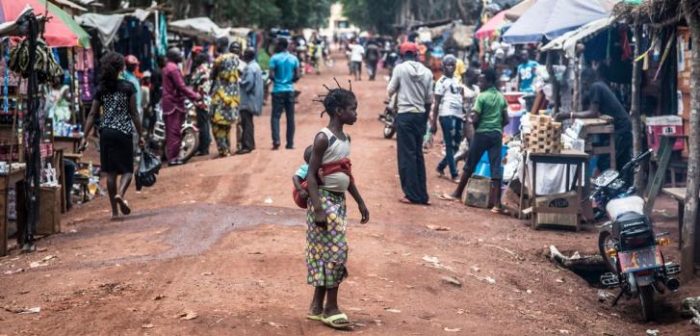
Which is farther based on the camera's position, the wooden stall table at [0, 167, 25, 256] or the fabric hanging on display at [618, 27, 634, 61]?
the fabric hanging on display at [618, 27, 634, 61]

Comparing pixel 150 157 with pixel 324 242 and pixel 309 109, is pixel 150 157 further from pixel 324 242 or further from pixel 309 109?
pixel 309 109

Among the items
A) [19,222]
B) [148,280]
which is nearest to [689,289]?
[148,280]

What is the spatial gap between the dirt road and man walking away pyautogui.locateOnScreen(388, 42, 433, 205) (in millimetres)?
587

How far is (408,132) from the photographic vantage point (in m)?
12.3

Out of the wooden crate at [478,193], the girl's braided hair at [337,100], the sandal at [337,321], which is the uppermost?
the girl's braided hair at [337,100]

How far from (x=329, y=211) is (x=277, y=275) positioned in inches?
68.0

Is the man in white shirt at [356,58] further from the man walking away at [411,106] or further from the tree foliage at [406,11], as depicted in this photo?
the man walking away at [411,106]

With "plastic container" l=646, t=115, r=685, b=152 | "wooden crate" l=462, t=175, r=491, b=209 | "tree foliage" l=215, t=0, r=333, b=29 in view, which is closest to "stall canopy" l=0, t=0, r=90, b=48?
"wooden crate" l=462, t=175, r=491, b=209

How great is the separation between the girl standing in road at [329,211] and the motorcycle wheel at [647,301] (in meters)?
3.13

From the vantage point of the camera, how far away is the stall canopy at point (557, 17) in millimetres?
15211

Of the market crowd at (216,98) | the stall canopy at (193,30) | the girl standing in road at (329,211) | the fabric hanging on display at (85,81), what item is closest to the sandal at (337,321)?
the girl standing in road at (329,211)

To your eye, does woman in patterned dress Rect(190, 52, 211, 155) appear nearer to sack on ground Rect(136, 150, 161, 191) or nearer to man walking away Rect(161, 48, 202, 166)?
man walking away Rect(161, 48, 202, 166)

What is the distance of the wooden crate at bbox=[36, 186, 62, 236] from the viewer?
10508 millimetres

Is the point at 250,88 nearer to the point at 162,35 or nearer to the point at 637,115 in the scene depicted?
the point at 162,35
